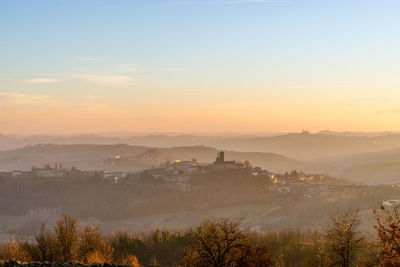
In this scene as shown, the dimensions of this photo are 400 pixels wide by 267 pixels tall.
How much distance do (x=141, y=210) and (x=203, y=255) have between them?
511 ft

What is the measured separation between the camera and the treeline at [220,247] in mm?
31234

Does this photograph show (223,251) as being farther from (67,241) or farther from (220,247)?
(67,241)

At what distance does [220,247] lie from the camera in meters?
31.8

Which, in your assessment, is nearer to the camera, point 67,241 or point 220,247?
point 220,247

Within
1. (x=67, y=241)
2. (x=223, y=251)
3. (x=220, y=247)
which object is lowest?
(x=67, y=241)

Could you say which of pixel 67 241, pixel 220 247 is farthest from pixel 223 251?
pixel 67 241

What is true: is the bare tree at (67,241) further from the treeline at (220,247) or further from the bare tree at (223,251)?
the bare tree at (223,251)

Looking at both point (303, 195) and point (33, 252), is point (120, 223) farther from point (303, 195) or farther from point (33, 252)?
point (33, 252)

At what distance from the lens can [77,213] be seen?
183 m

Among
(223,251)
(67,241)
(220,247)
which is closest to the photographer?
(220,247)

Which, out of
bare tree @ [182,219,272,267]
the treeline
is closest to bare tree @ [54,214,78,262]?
the treeline

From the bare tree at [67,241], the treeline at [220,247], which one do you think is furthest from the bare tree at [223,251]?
the bare tree at [67,241]

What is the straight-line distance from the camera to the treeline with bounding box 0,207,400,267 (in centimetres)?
3123

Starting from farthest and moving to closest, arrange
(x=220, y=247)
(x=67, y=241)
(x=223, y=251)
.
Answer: (x=67, y=241) → (x=223, y=251) → (x=220, y=247)
